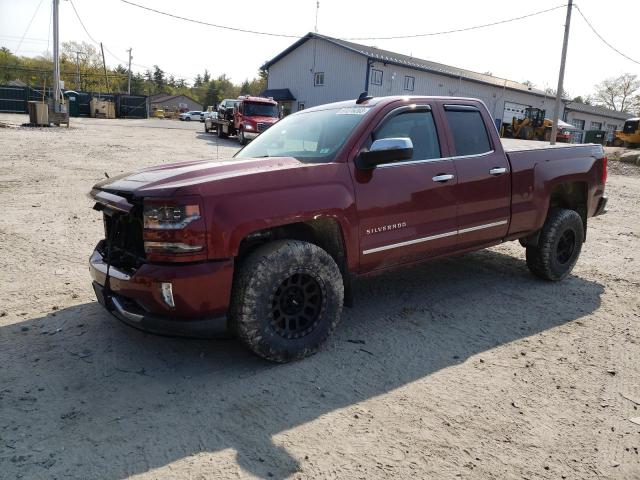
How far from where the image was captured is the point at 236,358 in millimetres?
3566

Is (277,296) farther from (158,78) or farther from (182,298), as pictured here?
(158,78)

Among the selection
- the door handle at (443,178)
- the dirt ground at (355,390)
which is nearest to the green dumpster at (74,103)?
the dirt ground at (355,390)

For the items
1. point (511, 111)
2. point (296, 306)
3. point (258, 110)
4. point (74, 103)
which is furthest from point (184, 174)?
point (511, 111)

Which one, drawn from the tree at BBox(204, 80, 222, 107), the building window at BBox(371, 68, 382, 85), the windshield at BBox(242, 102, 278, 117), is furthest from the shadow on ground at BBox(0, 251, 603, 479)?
the tree at BBox(204, 80, 222, 107)

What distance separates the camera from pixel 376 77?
111ft

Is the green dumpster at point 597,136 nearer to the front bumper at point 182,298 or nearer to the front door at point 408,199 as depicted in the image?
the front door at point 408,199

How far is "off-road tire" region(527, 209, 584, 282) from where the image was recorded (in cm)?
524

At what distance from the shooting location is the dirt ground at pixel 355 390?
253cm

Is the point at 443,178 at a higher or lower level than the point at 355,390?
higher

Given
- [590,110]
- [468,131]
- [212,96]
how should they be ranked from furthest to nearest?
[212,96], [590,110], [468,131]

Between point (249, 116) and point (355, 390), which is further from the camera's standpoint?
point (249, 116)

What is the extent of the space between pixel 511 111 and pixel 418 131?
44208 mm

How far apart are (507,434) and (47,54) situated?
95019 mm

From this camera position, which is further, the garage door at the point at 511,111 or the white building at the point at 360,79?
the garage door at the point at 511,111
